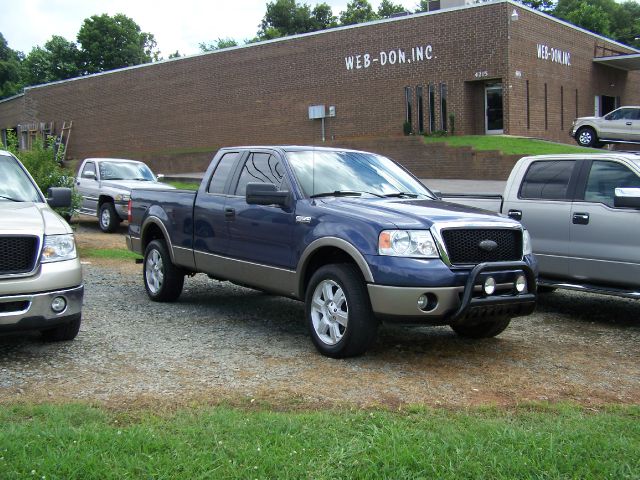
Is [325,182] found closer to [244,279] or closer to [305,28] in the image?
[244,279]

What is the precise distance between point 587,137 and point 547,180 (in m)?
21.3

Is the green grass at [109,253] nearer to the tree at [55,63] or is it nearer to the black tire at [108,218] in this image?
the black tire at [108,218]

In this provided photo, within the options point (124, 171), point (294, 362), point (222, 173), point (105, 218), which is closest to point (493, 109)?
point (124, 171)

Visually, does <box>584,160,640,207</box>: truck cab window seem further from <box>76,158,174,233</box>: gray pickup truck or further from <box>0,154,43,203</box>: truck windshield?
<box>76,158,174,233</box>: gray pickup truck

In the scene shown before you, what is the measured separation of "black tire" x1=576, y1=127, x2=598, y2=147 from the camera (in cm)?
2853

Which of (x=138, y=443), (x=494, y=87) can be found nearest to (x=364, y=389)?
(x=138, y=443)

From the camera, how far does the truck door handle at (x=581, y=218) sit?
8297mm

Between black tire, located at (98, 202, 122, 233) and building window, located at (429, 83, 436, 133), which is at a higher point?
building window, located at (429, 83, 436, 133)

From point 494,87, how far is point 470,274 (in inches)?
1008

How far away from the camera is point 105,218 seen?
17.6 meters

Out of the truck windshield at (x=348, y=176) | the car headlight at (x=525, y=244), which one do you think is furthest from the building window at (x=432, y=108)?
the car headlight at (x=525, y=244)

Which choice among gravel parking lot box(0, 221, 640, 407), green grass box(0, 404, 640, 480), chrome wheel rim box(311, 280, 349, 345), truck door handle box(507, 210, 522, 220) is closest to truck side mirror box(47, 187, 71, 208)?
gravel parking lot box(0, 221, 640, 407)

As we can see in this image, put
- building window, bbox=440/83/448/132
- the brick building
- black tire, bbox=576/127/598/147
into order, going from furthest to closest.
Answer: building window, bbox=440/83/448/132 < the brick building < black tire, bbox=576/127/598/147

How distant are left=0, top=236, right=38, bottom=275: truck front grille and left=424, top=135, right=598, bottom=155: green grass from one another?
2023 cm
